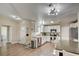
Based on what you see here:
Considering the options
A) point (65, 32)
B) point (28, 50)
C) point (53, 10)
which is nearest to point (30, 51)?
point (28, 50)

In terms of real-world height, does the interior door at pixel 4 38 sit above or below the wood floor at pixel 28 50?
above

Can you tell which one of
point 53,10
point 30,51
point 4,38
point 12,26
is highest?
point 53,10

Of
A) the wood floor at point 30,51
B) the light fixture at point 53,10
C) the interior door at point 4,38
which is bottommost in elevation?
the wood floor at point 30,51

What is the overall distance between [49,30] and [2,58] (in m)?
0.84

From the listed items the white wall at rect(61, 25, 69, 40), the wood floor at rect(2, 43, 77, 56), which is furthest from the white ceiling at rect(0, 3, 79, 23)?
the wood floor at rect(2, 43, 77, 56)

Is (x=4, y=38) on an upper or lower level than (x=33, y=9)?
lower

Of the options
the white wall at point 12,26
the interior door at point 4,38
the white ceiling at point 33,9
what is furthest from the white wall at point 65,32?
the interior door at point 4,38

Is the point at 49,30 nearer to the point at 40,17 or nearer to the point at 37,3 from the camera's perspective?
the point at 40,17

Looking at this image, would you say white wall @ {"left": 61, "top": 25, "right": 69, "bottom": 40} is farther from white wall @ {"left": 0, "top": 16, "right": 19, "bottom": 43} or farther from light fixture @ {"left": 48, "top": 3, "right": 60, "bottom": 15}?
white wall @ {"left": 0, "top": 16, "right": 19, "bottom": 43}

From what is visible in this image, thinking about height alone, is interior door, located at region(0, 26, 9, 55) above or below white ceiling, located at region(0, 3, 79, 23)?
below

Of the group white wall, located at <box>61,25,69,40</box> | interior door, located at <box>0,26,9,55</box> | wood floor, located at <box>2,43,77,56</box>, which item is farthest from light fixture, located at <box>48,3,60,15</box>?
interior door, located at <box>0,26,9,55</box>

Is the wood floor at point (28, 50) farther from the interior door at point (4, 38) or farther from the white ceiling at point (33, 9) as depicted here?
the white ceiling at point (33, 9)

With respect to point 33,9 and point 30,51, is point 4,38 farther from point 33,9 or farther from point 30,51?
point 33,9

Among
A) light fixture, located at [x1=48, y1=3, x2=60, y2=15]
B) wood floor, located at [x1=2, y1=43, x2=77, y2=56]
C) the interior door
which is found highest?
light fixture, located at [x1=48, y1=3, x2=60, y2=15]
